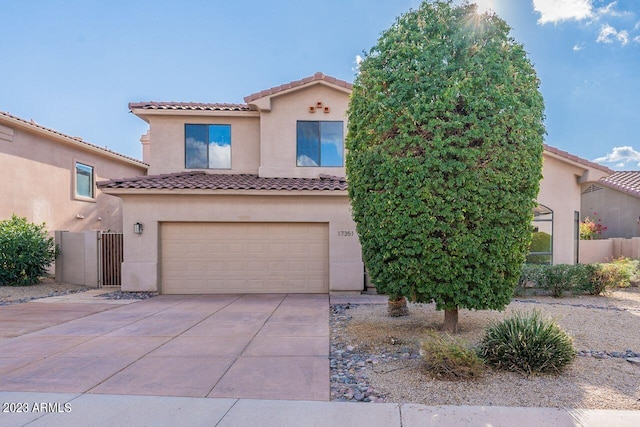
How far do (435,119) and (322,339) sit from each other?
4.09m

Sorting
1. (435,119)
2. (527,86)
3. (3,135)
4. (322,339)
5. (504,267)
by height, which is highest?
(3,135)

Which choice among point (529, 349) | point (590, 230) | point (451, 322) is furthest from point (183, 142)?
point (590, 230)

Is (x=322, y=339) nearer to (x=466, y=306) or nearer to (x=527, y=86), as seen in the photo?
(x=466, y=306)

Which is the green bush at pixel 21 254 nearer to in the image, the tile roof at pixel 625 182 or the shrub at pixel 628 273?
the shrub at pixel 628 273

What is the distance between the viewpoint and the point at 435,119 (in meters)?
4.82

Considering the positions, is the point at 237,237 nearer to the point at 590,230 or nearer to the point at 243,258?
the point at 243,258

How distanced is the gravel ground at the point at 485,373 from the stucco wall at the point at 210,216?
3.29 metres

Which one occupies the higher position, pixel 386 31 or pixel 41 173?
pixel 386 31

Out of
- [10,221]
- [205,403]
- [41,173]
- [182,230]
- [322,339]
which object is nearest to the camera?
[205,403]

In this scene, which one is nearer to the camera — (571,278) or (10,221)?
(571,278)

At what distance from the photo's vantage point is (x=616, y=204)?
16.8 metres

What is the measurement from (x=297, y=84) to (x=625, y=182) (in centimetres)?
1813

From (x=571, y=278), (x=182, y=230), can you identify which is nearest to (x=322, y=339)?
(x=182, y=230)

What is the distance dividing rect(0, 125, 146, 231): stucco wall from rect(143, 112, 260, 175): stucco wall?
5.20 metres
